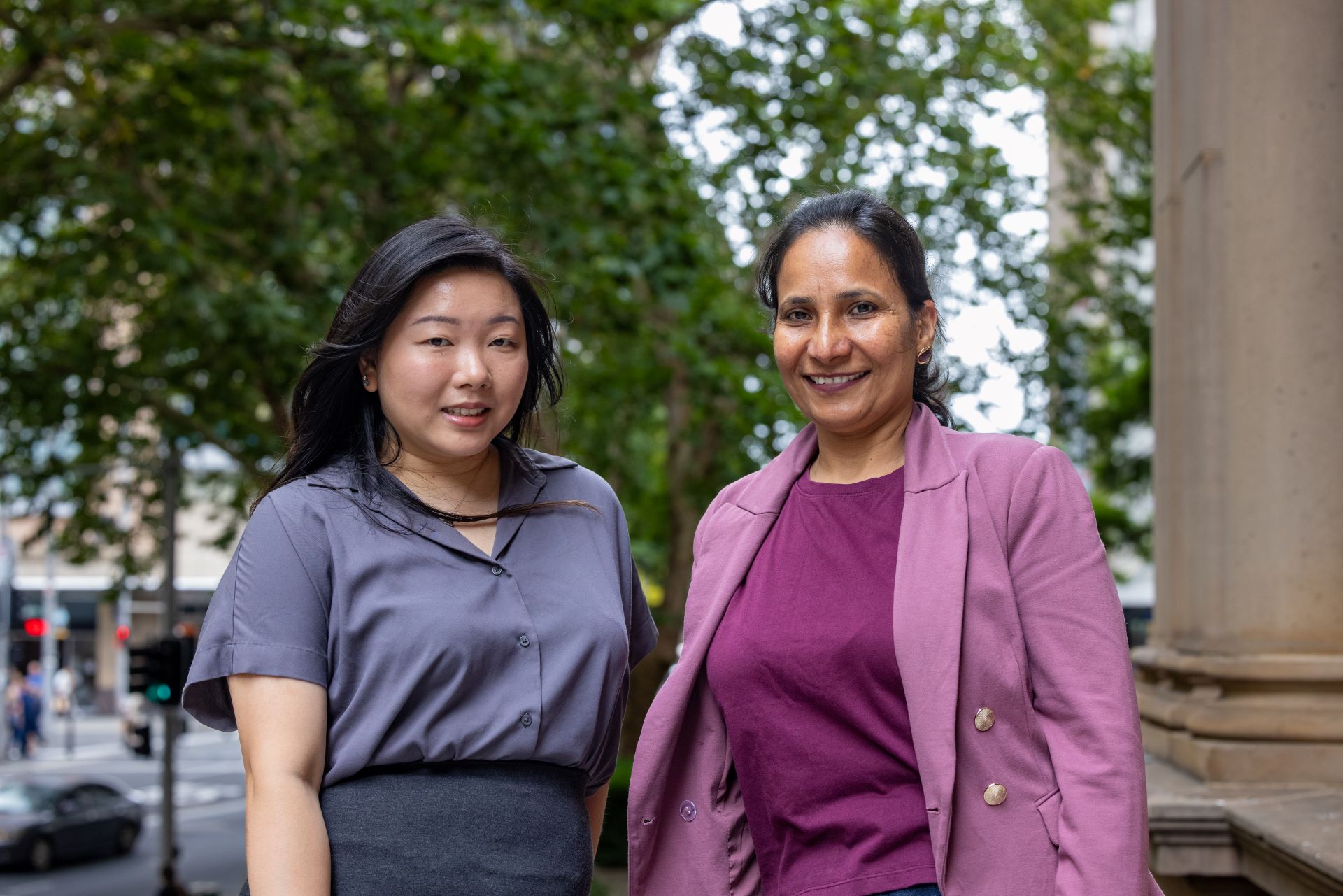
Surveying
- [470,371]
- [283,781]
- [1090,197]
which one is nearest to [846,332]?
[470,371]

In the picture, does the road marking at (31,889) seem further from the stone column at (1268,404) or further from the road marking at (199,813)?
the stone column at (1268,404)

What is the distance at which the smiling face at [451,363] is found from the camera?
100 inches

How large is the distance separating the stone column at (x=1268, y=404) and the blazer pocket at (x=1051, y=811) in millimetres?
2570

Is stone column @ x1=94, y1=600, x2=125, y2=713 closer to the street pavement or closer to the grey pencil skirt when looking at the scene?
the street pavement

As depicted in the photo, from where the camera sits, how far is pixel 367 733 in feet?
7.71

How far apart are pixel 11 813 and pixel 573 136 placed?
15.0 meters

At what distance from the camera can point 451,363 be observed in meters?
2.55

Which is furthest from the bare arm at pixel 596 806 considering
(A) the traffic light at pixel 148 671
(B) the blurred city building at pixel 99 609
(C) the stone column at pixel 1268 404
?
(B) the blurred city building at pixel 99 609

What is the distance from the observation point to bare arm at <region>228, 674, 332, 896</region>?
2291mm

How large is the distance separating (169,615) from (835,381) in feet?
47.4

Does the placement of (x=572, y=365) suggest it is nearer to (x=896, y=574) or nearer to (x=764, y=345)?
(x=764, y=345)

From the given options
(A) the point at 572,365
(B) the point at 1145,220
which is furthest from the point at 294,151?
(B) the point at 1145,220

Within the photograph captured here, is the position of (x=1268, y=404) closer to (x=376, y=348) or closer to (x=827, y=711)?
(x=827, y=711)

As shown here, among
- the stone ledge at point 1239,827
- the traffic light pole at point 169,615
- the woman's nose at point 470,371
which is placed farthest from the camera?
the traffic light pole at point 169,615
